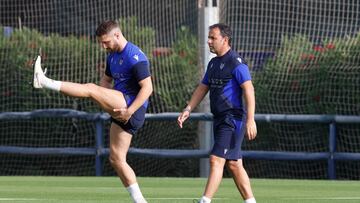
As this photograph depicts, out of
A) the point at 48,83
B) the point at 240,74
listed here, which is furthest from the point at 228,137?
the point at 48,83

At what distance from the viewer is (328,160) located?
19094 mm

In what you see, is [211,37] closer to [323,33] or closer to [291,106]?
[291,106]

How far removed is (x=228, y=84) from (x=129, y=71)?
3.31ft

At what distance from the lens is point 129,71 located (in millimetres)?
11938

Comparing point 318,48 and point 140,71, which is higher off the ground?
point 140,71

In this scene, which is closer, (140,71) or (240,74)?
(240,74)

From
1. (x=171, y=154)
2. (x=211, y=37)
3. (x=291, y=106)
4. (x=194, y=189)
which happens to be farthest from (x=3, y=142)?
(x=211, y=37)

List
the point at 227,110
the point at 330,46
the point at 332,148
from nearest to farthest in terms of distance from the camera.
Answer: the point at 227,110 < the point at 332,148 < the point at 330,46

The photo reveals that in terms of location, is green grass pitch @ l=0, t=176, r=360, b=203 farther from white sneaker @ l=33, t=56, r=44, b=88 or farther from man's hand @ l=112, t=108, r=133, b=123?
white sneaker @ l=33, t=56, r=44, b=88

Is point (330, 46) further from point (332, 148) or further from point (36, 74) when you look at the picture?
point (36, 74)

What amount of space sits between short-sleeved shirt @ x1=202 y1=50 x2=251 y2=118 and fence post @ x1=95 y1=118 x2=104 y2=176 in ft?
28.6

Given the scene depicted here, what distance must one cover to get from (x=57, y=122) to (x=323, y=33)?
16.7 feet

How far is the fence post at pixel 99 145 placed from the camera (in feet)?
66.6

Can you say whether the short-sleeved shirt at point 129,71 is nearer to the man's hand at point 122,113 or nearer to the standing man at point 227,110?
the man's hand at point 122,113
